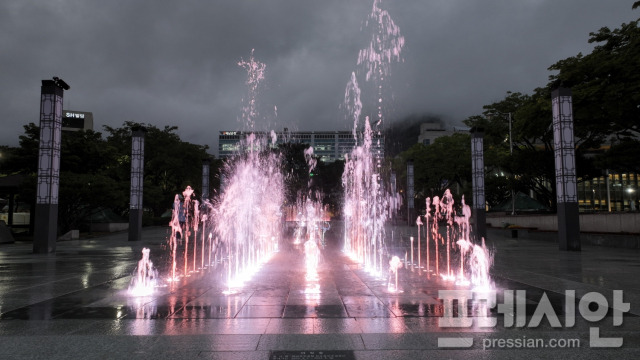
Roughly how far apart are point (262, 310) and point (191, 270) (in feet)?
20.5

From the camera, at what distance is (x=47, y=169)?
56.7ft

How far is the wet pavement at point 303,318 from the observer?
15.6 ft

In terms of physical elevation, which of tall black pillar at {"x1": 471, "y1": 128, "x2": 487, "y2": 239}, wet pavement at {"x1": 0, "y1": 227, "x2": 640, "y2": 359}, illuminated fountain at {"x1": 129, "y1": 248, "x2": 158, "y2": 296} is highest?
tall black pillar at {"x1": 471, "y1": 128, "x2": 487, "y2": 239}

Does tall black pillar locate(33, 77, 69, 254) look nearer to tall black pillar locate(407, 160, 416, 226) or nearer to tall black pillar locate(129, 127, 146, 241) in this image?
tall black pillar locate(129, 127, 146, 241)

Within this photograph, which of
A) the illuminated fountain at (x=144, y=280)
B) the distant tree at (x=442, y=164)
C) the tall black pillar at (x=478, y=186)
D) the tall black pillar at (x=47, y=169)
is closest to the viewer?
the illuminated fountain at (x=144, y=280)

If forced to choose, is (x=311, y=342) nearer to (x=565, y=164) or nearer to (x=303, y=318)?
(x=303, y=318)

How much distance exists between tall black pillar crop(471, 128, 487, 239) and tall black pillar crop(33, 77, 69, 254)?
71.0 feet

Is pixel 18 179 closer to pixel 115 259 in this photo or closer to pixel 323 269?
pixel 115 259

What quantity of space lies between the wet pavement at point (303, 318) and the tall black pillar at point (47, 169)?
23.7ft

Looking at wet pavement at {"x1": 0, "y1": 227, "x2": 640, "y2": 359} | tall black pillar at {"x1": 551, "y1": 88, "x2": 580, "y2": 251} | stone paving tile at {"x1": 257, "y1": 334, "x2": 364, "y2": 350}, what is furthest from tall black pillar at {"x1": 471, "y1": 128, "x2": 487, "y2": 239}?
stone paving tile at {"x1": 257, "y1": 334, "x2": 364, "y2": 350}

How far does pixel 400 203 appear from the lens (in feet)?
226

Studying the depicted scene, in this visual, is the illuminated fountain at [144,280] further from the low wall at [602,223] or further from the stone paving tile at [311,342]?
the low wall at [602,223]

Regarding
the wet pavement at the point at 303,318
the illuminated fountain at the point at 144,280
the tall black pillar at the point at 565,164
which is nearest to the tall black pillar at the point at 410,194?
the tall black pillar at the point at 565,164

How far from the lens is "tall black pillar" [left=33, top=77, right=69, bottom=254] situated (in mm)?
17031
